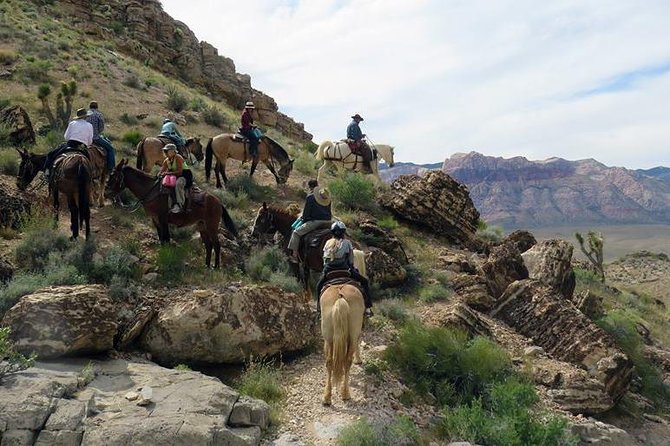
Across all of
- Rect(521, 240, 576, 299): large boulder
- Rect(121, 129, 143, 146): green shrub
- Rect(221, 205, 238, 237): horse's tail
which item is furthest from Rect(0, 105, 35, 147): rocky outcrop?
Rect(521, 240, 576, 299): large boulder

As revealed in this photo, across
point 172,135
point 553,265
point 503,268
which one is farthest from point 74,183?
point 553,265

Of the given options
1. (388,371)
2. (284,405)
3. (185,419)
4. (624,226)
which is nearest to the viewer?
(185,419)

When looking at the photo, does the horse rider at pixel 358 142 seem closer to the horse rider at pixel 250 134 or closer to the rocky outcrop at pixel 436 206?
the rocky outcrop at pixel 436 206

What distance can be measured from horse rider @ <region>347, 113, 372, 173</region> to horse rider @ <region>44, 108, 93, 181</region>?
35.7 feet

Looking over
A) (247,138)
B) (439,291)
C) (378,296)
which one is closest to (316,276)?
(378,296)

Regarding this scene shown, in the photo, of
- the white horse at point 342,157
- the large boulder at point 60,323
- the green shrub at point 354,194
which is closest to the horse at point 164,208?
the large boulder at point 60,323

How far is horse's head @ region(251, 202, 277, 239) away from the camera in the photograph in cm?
1396

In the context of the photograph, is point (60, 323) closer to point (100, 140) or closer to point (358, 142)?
point (100, 140)

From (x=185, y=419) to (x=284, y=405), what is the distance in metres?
2.00

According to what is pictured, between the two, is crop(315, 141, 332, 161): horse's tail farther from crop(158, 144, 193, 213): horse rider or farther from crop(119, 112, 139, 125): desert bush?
crop(158, 144, 193, 213): horse rider

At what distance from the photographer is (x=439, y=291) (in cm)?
1459

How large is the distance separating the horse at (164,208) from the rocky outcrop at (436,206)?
840 cm

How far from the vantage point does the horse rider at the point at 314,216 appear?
12.4 m

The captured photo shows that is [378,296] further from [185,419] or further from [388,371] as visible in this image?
[185,419]
